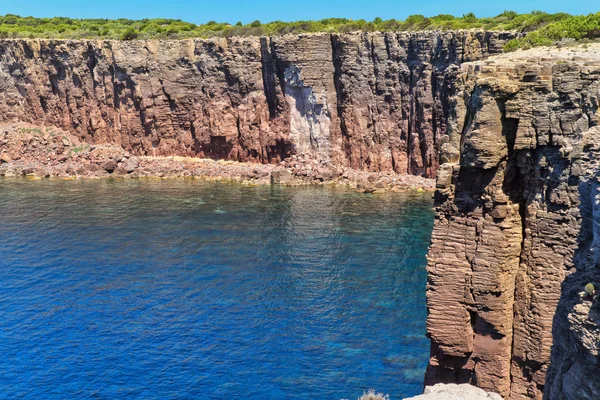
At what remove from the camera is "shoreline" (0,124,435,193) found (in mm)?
113688

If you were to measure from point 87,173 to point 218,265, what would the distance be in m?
57.0

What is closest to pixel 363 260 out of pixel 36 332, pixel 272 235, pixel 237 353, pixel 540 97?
pixel 272 235

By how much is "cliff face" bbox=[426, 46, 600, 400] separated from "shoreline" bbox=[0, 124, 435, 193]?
79376 mm

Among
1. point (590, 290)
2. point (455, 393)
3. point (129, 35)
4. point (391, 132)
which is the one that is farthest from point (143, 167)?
point (590, 290)

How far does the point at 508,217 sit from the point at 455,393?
6679mm

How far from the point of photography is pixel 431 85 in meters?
107

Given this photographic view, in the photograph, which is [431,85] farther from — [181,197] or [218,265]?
[218,265]

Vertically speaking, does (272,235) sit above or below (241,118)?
below

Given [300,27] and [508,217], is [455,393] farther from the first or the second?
[300,27]

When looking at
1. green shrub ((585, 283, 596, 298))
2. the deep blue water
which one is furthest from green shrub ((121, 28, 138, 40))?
green shrub ((585, 283, 596, 298))

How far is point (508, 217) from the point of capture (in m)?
26.2

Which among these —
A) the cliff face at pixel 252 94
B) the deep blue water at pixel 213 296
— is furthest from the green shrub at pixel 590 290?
the cliff face at pixel 252 94

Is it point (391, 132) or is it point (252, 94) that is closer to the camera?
point (391, 132)

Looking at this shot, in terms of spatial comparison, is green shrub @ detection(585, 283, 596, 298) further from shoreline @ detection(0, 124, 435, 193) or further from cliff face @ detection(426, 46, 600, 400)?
shoreline @ detection(0, 124, 435, 193)
